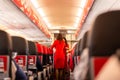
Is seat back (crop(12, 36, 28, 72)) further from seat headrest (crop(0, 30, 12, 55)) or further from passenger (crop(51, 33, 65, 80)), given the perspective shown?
passenger (crop(51, 33, 65, 80))

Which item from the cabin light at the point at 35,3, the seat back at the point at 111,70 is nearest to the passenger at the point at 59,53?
the cabin light at the point at 35,3

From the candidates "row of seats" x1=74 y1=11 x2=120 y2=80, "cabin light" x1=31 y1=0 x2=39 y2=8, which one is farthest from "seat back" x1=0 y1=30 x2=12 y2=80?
"cabin light" x1=31 y1=0 x2=39 y2=8

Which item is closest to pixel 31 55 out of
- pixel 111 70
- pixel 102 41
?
pixel 102 41

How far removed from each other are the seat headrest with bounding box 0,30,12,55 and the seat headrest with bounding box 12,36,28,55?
1.46 m

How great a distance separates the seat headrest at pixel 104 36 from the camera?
76.0 inches

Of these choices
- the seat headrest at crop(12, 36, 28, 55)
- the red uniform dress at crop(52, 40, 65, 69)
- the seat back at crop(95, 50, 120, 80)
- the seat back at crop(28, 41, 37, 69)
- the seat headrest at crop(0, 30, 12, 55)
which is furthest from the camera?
the red uniform dress at crop(52, 40, 65, 69)

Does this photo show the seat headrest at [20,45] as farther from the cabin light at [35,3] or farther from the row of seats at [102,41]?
the cabin light at [35,3]

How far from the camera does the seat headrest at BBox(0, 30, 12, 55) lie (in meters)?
2.99

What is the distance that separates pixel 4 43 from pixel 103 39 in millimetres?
1394

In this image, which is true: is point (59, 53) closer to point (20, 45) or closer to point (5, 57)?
point (20, 45)

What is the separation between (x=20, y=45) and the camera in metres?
4.59

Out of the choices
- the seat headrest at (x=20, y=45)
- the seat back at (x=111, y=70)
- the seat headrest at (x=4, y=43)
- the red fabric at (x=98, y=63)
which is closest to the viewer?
the seat back at (x=111, y=70)

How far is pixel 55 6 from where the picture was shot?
12797mm

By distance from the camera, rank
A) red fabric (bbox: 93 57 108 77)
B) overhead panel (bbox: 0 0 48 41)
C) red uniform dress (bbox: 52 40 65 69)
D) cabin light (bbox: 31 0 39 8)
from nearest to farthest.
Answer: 1. red fabric (bbox: 93 57 108 77)
2. overhead panel (bbox: 0 0 48 41)
3. red uniform dress (bbox: 52 40 65 69)
4. cabin light (bbox: 31 0 39 8)
